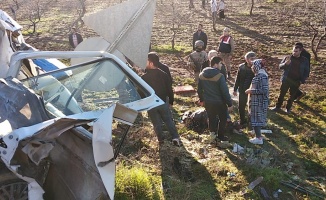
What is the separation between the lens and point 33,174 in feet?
11.8

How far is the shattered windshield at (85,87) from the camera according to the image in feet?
14.0

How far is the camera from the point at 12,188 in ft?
12.2

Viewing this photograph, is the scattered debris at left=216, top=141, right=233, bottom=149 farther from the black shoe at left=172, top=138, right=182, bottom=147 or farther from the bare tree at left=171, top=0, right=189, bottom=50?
the bare tree at left=171, top=0, right=189, bottom=50

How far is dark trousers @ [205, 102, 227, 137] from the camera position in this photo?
6.09 m

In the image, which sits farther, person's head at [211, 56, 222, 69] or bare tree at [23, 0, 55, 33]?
bare tree at [23, 0, 55, 33]

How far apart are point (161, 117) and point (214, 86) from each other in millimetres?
1028

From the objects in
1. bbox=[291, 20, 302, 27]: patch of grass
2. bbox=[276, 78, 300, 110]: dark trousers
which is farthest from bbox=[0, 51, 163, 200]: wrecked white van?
bbox=[291, 20, 302, 27]: patch of grass

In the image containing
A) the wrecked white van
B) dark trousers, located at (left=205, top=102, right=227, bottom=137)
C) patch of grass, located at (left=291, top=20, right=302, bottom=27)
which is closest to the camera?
the wrecked white van

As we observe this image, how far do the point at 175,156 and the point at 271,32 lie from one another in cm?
1092

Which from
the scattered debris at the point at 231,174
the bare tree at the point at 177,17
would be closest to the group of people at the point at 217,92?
the scattered debris at the point at 231,174

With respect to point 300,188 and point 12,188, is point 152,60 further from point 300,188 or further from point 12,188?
point 12,188

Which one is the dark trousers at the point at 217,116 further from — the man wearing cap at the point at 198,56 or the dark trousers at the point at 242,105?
the man wearing cap at the point at 198,56

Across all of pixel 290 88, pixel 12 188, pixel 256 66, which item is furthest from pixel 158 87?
pixel 290 88

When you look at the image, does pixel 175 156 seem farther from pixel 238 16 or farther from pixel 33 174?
pixel 238 16
